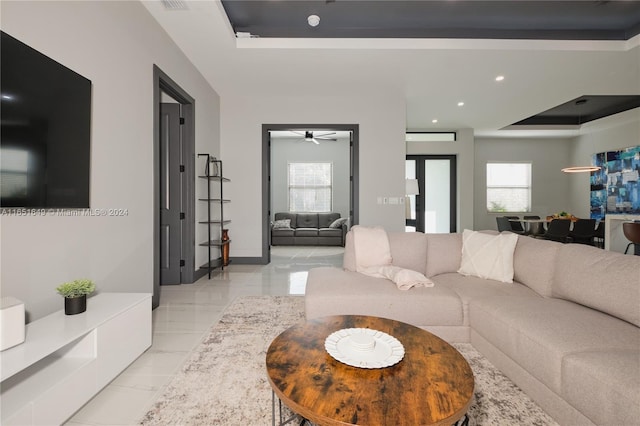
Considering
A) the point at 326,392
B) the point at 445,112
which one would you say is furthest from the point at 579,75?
the point at 326,392

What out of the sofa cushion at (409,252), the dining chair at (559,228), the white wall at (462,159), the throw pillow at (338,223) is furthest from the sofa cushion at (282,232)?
the dining chair at (559,228)

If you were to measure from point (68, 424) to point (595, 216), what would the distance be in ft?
34.8

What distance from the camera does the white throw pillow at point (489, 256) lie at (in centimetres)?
244

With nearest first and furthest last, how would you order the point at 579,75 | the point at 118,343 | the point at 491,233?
1. the point at 118,343
2. the point at 491,233
3. the point at 579,75

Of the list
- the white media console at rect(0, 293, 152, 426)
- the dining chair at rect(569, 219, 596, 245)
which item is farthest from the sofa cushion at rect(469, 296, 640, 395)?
the dining chair at rect(569, 219, 596, 245)

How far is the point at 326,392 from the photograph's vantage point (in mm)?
982

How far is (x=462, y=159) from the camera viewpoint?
23.7ft

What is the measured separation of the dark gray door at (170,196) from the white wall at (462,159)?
543 cm

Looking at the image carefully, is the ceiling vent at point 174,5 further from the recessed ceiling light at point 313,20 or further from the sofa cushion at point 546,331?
the sofa cushion at point 546,331

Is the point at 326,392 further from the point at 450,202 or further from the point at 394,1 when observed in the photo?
the point at 450,202

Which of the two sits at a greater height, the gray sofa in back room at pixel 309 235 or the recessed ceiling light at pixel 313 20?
the recessed ceiling light at pixel 313 20

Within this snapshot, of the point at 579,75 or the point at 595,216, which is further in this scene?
the point at 595,216

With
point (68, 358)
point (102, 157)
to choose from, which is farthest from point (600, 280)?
point (102, 157)

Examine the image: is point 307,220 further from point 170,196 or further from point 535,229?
point 535,229
